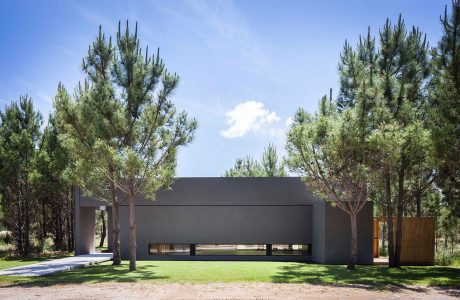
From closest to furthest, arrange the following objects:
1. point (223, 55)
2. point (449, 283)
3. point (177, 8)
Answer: point (449, 283)
point (177, 8)
point (223, 55)

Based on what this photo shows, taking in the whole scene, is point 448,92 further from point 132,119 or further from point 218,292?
point 132,119

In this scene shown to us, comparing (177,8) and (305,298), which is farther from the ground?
(177,8)

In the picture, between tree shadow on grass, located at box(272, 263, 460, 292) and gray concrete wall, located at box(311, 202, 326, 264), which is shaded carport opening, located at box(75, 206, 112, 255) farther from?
tree shadow on grass, located at box(272, 263, 460, 292)

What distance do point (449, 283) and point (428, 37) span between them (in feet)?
35.8

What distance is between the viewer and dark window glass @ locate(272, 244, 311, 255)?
23.1 m

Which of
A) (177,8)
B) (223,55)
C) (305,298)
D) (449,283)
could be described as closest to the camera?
(305,298)

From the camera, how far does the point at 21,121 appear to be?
27188mm

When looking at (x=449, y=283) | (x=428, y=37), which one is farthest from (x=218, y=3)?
(x=449, y=283)

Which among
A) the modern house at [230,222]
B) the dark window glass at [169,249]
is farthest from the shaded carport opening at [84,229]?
the dark window glass at [169,249]

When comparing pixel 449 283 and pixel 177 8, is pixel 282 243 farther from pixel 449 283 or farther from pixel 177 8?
pixel 177 8

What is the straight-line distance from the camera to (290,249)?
23.2 m

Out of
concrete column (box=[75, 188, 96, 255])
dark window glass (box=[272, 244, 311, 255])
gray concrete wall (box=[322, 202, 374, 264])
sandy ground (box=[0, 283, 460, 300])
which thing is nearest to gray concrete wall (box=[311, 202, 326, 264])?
gray concrete wall (box=[322, 202, 374, 264])

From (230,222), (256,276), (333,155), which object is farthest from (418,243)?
A: (256,276)

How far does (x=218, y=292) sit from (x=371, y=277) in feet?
20.0
